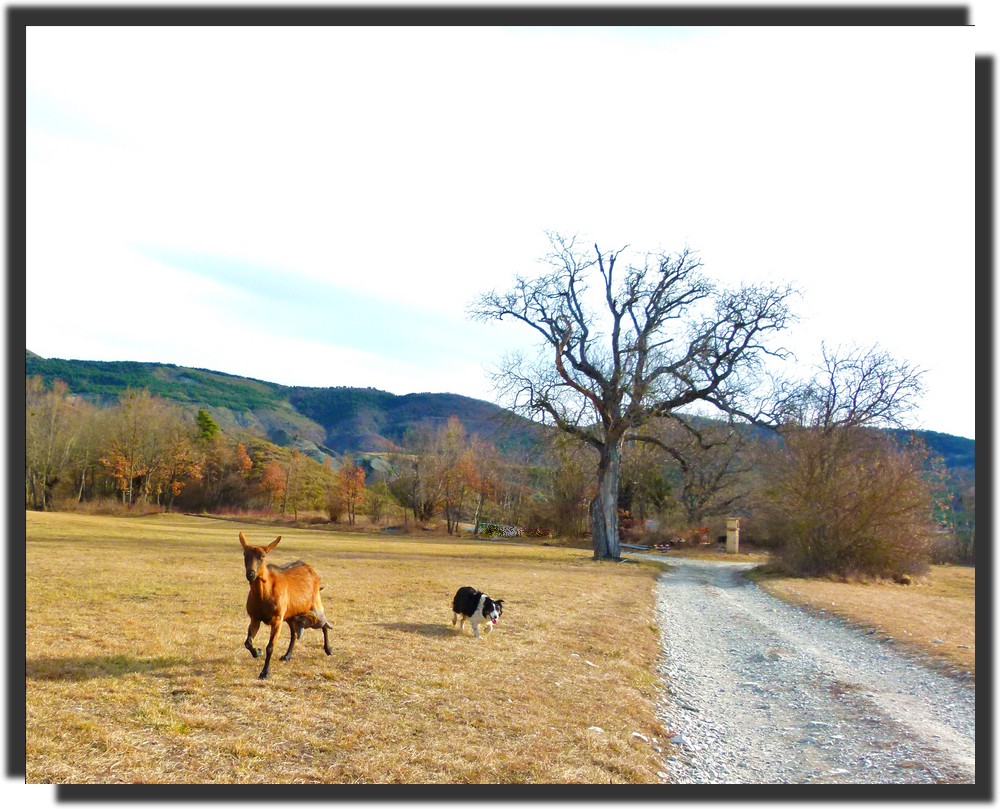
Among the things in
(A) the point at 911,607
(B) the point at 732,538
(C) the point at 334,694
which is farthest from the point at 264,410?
(C) the point at 334,694

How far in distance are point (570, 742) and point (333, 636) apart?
4.84 meters

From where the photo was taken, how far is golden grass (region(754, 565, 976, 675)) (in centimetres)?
1240

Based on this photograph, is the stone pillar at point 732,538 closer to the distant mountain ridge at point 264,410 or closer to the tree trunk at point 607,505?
the tree trunk at point 607,505

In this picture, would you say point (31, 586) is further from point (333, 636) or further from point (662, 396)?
point (662, 396)

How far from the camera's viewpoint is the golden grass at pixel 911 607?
12.4 m

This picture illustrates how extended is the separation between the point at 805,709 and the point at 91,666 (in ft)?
26.6

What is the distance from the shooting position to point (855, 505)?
2730 centimetres

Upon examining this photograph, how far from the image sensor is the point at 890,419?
123ft

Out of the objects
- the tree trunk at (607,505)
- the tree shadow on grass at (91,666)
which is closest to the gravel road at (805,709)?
the tree shadow on grass at (91,666)

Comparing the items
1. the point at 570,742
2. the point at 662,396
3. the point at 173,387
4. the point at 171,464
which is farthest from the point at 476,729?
the point at 173,387

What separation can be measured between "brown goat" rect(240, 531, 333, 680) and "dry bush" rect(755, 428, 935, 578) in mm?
24887

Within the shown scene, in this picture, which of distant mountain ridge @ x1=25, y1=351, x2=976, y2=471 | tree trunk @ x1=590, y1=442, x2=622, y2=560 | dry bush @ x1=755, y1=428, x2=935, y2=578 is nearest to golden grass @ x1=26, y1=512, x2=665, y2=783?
dry bush @ x1=755, y1=428, x2=935, y2=578

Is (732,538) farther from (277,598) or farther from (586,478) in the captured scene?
(277,598)

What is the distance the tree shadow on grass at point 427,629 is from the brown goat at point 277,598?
2230mm
